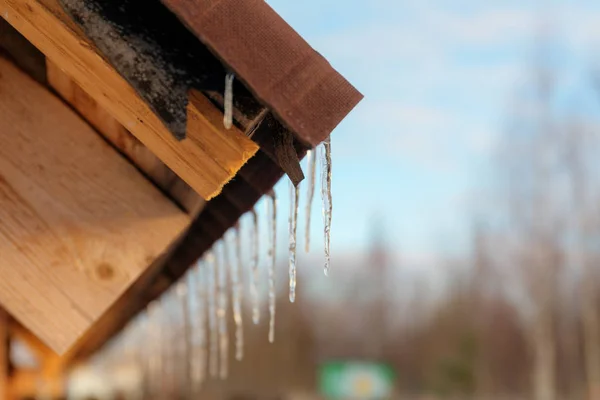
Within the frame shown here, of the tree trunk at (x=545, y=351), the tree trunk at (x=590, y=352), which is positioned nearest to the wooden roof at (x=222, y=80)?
the tree trunk at (x=545, y=351)

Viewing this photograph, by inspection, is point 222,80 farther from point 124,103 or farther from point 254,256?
point 254,256

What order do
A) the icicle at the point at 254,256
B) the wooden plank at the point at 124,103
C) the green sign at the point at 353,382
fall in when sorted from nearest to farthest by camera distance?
the wooden plank at the point at 124,103
the icicle at the point at 254,256
the green sign at the point at 353,382

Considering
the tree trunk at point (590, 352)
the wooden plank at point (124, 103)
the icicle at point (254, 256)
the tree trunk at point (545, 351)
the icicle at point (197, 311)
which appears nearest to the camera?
the wooden plank at point (124, 103)

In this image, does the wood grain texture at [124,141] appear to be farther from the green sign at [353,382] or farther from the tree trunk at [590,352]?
the green sign at [353,382]

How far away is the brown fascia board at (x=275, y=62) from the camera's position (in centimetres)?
92

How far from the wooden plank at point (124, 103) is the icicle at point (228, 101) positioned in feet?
0.25

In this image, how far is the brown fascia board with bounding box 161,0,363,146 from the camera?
0.92m

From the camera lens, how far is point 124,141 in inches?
55.1

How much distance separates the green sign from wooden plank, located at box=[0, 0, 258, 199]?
82.7 ft

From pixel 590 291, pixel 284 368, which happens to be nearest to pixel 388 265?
pixel 284 368

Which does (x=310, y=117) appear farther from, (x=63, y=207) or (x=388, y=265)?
(x=388, y=265)

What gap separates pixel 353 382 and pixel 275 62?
25.6 meters

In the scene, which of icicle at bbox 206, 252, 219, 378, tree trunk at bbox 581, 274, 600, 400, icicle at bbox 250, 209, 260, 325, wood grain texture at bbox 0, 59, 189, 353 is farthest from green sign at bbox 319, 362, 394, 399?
wood grain texture at bbox 0, 59, 189, 353

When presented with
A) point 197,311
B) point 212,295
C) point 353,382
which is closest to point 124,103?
point 212,295
